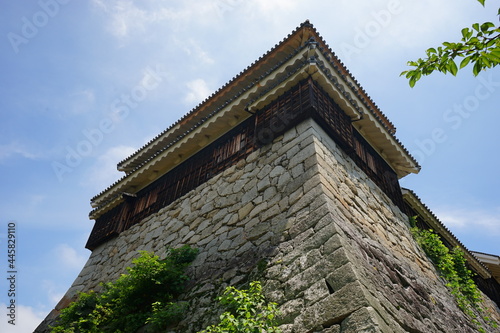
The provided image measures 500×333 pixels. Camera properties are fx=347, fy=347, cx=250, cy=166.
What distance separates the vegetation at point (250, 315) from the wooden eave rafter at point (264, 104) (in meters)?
3.89

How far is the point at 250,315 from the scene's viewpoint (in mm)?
3549

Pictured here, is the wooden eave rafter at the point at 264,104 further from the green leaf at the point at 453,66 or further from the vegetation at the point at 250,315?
the vegetation at the point at 250,315

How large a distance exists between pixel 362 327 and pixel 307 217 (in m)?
1.63

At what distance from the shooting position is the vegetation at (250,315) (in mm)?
3324

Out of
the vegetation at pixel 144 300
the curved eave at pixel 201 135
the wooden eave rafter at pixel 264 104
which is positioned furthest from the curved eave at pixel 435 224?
the vegetation at pixel 144 300

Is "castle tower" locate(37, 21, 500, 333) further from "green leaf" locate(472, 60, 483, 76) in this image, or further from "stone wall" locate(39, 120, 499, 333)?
"green leaf" locate(472, 60, 483, 76)

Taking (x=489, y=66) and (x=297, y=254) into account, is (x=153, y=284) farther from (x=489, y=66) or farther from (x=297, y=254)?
(x=489, y=66)

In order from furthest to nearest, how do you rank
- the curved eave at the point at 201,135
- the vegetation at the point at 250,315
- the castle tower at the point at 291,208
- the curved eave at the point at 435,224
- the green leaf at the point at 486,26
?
the curved eave at the point at 435,224 → the curved eave at the point at 201,135 → the castle tower at the point at 291,208 → the vegetation at the point at 250,315 → the green leaf at the point at 486,26

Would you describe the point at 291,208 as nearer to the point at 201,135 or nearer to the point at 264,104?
the point at 264,104

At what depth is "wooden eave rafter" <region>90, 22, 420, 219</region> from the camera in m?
6.36

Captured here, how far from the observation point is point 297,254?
13.5 ft

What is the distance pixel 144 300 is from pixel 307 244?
2.78m

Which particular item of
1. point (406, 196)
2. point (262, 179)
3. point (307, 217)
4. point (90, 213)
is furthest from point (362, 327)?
point (90, 213)

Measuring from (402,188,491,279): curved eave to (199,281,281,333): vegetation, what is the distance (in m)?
6.07
